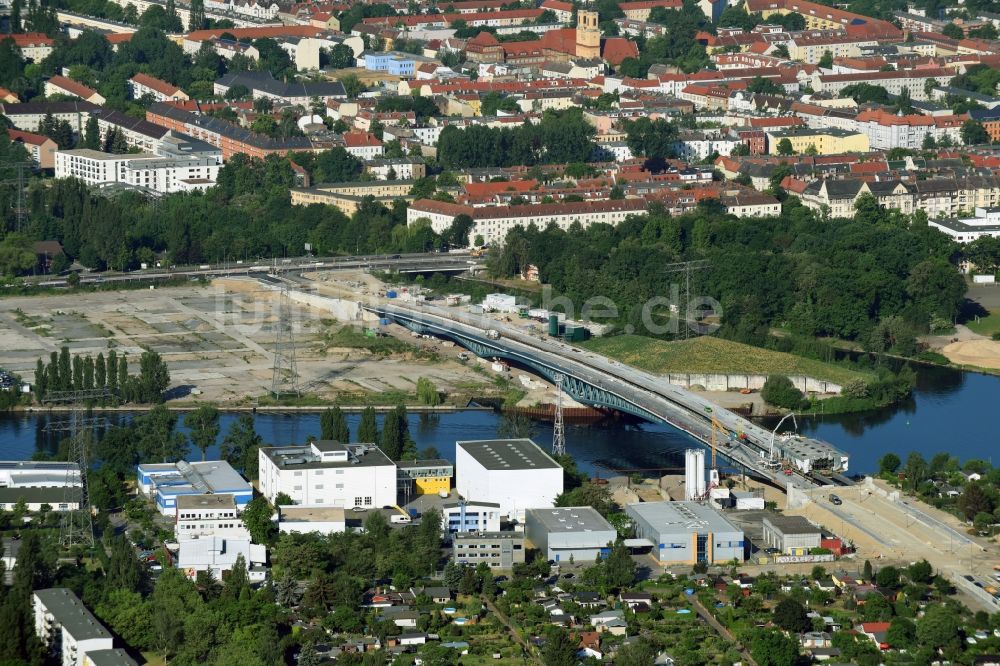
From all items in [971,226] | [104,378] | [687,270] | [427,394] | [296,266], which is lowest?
[427,394]

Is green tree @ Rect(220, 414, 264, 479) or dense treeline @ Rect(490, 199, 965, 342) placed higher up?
dense treeline @ Rect(490, 199, 965, 342)

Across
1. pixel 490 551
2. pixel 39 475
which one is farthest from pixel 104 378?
pixel 490 551

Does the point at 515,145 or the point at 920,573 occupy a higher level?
the point at 515,145

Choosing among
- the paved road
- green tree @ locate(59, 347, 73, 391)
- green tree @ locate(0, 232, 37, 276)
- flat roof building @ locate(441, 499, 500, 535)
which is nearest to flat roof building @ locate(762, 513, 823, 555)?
the paved road

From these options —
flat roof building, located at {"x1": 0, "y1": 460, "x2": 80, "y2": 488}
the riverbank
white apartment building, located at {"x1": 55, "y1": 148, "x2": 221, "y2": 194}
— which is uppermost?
white apartment building, located at {"x1": 55, "y1": 148, "x2": 221, "y2": 194}

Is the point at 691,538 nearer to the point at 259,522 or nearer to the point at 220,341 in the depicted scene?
the point at 259,522

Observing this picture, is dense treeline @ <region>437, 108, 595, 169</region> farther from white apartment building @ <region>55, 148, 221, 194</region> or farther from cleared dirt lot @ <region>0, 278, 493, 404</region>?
cleared dirt lot @ <region>0, 278, 493, 404</region>
